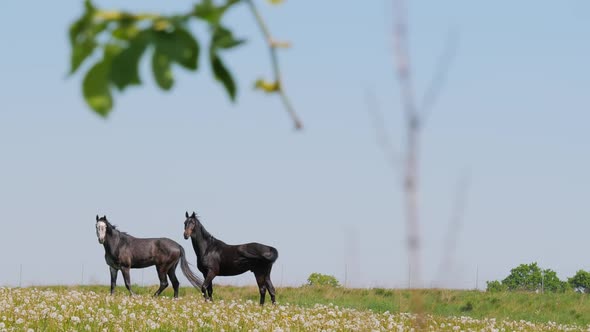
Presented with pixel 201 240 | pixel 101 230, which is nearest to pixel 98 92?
pixel 201 240

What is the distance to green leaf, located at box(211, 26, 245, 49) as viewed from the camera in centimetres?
244

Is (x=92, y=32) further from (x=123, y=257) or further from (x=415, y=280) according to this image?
(x=123, y=257)

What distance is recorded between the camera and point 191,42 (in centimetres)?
230

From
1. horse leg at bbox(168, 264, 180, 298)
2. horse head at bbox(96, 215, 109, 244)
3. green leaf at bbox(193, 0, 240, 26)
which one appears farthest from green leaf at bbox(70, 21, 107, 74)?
horse leg at bbox(168, 264, 180, 298)

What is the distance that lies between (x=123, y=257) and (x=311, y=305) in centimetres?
586

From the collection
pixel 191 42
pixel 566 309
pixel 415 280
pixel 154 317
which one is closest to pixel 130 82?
pixel 191 42

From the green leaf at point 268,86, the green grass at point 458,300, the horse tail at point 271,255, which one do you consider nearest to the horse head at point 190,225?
the horse tail at point 271,255

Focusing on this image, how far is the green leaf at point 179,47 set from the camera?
2268 millimetres

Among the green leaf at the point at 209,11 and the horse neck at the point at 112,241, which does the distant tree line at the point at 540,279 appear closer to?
the horse neck at the point at 112,241

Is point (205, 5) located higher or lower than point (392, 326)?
higher

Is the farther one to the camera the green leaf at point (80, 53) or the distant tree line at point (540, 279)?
the distant tree line at point (540, 279)

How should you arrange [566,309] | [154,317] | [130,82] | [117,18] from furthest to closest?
1. [566,309]
2. [154,317]
3. [117,18]
4. [130,82]

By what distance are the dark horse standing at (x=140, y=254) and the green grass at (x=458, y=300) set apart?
5.29 ft

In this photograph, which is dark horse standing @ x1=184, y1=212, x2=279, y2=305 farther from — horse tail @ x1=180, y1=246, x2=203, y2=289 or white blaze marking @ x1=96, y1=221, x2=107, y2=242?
white blaze marking @ x1=96, y1=221, x2=107, y2=242
